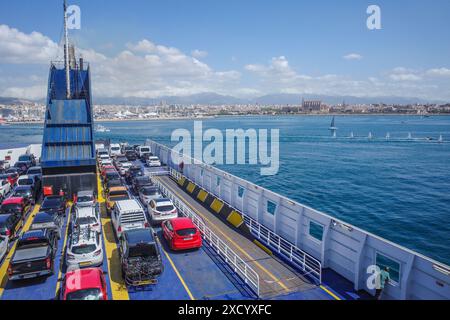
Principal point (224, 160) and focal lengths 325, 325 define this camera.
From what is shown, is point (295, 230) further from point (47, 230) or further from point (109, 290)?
point (47, 230)

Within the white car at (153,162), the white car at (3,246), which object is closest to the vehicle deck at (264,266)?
the white car at (3,246)

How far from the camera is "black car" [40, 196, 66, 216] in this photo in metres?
17.8

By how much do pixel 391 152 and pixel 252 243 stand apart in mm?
64031

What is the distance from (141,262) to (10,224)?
876 cm

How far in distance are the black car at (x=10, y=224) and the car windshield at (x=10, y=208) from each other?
2.08ft

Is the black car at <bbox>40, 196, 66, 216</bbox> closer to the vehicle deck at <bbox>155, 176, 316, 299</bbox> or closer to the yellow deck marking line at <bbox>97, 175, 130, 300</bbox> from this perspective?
the yellow deck marking line at <bbox>97, 175, 130, 300</bbox>

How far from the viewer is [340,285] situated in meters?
11.2

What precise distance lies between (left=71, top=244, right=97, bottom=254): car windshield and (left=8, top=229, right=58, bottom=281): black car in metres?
0.85

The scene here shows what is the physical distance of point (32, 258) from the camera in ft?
37.6

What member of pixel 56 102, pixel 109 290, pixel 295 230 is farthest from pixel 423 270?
pixel 56 102

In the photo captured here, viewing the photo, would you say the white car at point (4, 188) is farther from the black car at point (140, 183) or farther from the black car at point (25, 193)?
the black car at point (140, 183)

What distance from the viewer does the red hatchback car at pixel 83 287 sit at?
9000 millimetres

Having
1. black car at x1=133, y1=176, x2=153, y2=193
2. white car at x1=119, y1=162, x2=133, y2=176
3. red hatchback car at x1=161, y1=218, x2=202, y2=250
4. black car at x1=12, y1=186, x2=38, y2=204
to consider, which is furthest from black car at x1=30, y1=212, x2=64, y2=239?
white car at x1=119, y1=162, x2=133, y2=176

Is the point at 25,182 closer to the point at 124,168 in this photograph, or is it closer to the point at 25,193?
the point at 25,193
